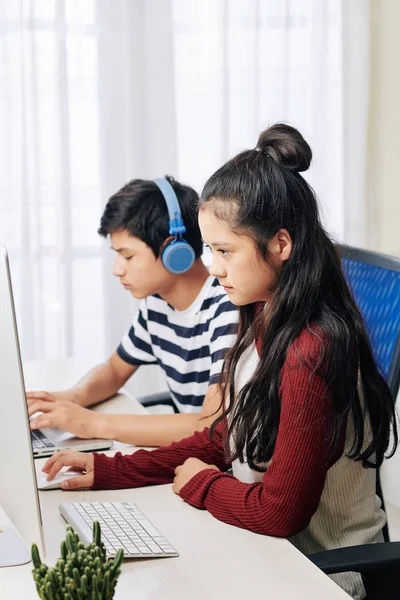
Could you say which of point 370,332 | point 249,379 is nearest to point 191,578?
point 249,379

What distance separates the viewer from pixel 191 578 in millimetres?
963

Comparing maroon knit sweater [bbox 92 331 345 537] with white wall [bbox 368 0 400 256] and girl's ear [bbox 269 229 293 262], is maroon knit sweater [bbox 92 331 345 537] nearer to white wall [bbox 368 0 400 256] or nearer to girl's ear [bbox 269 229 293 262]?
girl's ear [bbox 269 229 293 262]

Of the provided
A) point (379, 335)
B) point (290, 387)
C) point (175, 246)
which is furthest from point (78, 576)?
point (175, 246)

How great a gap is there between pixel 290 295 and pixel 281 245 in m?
0.07

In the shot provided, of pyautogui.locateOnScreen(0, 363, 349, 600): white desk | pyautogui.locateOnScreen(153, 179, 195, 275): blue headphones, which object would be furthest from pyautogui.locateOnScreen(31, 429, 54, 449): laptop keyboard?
pyautogui.locateOnScreen(153, 179, 195, 275): blue headphones

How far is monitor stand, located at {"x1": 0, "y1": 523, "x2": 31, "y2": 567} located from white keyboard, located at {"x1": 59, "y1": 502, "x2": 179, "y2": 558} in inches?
3.1

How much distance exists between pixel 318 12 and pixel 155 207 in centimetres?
128

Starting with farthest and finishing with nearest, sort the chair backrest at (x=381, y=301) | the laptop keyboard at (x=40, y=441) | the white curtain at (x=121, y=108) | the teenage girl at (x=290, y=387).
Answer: the white curtain at (x=121, y=108), the laptop keyboard at (x=40, y=441), the chair backrest at (x=381, y=301), the teenage girl at (x=290, y=387)

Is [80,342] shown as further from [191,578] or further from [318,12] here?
[191,578]

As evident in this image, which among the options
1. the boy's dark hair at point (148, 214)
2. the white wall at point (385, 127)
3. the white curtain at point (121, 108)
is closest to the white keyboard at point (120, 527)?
the boy's dark hair at point (148, 214)

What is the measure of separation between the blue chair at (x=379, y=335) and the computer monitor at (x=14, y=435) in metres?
0.36

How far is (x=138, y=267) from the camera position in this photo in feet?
5.59

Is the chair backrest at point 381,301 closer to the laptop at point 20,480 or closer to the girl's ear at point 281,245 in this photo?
the girl's ear at point 281,245

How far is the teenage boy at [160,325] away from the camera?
1.49 metres
